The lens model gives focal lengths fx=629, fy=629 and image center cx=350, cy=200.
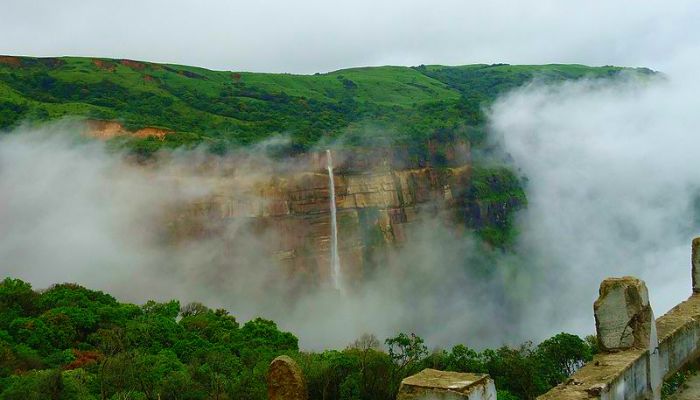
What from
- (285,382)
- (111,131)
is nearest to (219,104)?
(111,131)

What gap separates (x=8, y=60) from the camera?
93.1 metres

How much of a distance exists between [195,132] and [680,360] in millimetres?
78039

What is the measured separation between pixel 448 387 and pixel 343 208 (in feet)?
234

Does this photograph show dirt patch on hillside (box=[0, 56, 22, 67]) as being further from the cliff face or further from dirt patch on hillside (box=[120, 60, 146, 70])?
the cliff face

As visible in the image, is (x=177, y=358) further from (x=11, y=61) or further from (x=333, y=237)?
(x=11, y=61)

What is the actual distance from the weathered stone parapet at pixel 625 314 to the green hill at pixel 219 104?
69.5 meters

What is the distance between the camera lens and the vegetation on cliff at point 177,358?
84.3ft

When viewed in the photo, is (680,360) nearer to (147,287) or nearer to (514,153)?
(147,287)

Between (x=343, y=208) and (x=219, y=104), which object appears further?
(x=219, y=104)

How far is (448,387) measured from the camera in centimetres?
587

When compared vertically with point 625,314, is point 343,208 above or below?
above

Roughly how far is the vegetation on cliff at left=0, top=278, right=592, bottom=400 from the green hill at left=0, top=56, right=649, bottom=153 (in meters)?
32.5

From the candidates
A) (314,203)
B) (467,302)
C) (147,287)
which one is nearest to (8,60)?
(147,287)

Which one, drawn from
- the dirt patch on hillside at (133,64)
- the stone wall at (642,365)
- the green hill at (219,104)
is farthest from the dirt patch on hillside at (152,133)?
the stone wall at (642,365)
